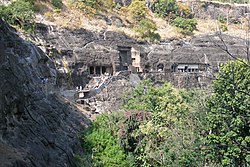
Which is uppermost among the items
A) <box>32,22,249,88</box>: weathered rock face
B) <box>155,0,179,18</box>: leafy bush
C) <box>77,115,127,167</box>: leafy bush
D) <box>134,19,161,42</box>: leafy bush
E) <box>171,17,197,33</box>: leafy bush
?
<box>155,0,179,18</box>: leafy bush

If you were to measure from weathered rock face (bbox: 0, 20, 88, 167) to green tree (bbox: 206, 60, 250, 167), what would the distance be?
23.0ft

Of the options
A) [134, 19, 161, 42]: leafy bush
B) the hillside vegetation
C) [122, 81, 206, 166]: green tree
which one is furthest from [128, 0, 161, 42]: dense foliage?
the hillside vegetation

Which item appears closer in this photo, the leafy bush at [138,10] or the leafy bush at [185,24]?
the leafy bush at [138,10]

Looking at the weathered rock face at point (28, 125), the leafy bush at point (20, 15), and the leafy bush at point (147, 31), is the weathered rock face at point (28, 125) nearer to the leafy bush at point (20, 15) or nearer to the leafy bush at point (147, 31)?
the leafy bush at point (20, 15)

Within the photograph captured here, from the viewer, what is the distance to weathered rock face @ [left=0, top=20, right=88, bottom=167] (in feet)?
35.0

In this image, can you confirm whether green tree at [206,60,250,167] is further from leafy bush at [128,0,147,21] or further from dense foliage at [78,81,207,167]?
leafy bush at [128,0,147,21]

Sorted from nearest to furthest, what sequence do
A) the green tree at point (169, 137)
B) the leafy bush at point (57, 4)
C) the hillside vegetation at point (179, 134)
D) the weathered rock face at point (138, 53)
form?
the hillside vegetation at point (179, 134) → the green tree at point (169, 137) → the weathered rock face at point (138, 53) → the leafy bush at point (57, 4)

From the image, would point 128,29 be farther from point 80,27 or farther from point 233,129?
point 233,129

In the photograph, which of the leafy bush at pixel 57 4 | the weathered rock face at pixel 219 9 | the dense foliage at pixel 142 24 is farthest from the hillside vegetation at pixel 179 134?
the weathered rock face at pixel 219 9

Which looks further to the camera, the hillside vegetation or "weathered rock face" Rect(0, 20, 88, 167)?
the hillside vegetation

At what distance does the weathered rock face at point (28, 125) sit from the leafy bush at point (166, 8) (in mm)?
36934

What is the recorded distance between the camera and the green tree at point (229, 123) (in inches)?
647

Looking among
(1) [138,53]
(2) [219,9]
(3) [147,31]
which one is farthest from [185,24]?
(1) [138,53]

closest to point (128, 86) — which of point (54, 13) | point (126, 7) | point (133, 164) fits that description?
point (133, 164)
